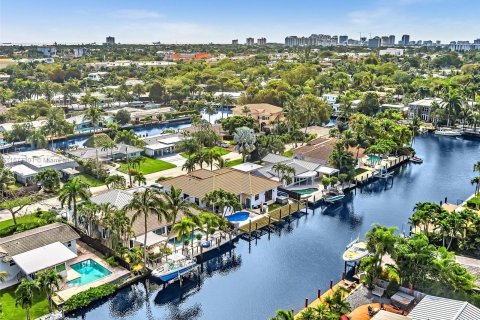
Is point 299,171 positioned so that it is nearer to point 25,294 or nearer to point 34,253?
point 34,253

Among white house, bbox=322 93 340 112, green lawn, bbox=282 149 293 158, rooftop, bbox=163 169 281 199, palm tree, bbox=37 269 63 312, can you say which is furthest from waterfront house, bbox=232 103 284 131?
palm tree, bbox=37 269 63 312

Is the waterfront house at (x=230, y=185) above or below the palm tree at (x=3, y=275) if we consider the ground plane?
above

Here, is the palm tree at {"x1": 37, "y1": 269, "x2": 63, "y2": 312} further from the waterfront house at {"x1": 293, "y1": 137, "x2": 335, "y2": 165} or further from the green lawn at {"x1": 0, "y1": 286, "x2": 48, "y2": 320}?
the waterfront house at {"x1": 293, "y1": 137, "x2": 335, "y2": 165}

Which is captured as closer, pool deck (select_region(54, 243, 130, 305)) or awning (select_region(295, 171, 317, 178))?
pool deck (select_region(54, 243, 130, 305))

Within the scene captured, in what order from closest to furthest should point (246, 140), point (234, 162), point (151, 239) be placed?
1. point (151, 239)
2. point (246, 140)
3. point (234, 162)

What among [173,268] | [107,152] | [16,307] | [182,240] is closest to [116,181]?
[182,240]

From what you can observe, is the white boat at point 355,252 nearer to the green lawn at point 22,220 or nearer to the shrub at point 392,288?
the shrub at point 392,288

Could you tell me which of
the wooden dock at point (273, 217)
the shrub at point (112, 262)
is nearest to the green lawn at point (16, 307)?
the shrub at point (112, 262)
